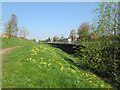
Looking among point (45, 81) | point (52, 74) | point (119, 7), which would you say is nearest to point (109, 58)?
point (119, 7)

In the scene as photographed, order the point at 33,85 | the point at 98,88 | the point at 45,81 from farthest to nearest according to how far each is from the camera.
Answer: the point at 98,88, the point at 45,81, the point at 33,85

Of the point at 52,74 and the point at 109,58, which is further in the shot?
the point at 109,58

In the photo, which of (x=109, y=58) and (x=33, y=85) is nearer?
(x=33, y=85)

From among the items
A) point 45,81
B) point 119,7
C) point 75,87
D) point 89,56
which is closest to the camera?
point 45,81

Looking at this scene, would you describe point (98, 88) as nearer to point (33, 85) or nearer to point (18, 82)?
point (33, 85)

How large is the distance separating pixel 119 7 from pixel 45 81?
6.77m

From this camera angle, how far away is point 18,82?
541 cm

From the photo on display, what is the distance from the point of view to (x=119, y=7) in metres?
8.48

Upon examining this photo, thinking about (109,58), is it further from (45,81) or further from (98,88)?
(45,81)

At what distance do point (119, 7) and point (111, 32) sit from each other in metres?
1.73

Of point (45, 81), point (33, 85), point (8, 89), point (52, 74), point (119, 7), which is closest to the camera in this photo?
point (8, 89)

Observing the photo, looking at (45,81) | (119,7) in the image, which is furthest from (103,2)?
(45,81)

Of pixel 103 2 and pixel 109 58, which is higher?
pixel 103 2

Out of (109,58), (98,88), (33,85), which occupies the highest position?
(109,58)
